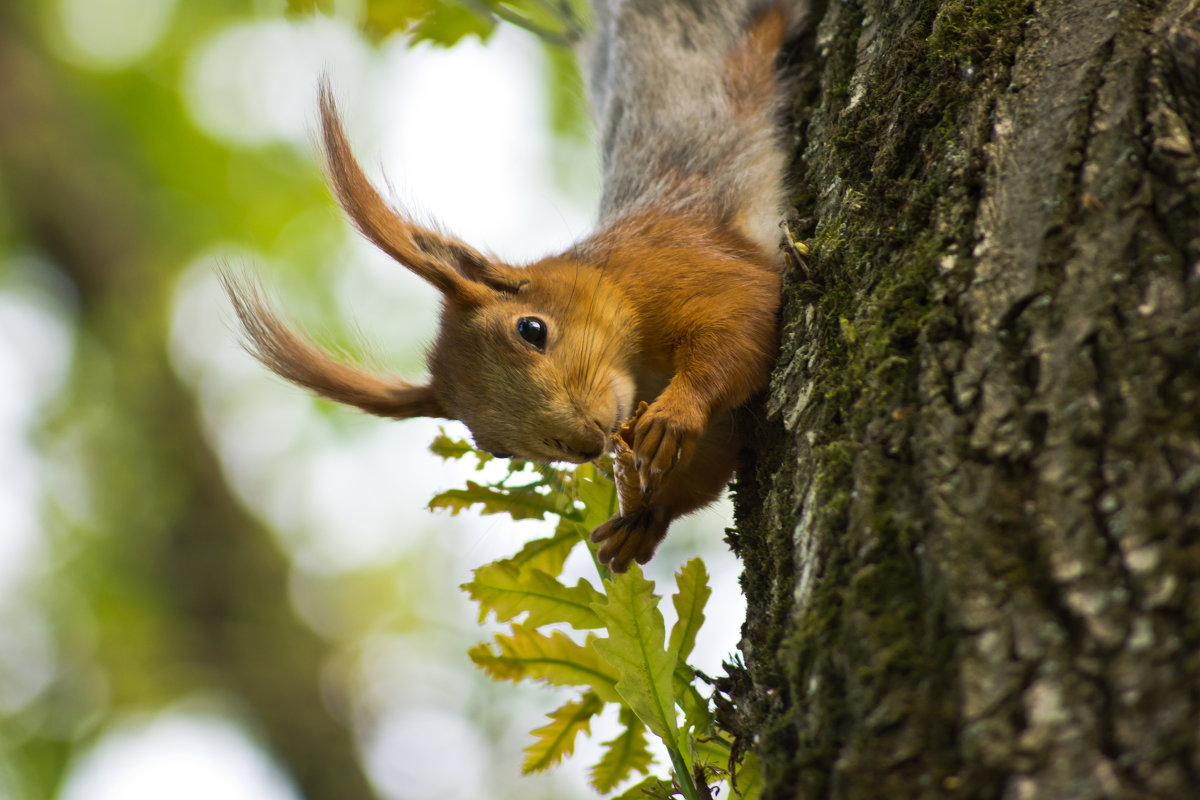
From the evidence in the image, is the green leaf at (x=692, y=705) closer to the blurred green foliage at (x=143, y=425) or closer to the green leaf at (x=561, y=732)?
the green leaf at (x=561, y=732)

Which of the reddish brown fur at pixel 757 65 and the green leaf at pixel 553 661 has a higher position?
the reddish brown fur at pixel 757 65

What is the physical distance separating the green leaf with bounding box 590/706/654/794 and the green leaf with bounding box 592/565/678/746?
0.35 m

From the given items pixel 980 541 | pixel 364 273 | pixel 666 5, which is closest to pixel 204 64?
pixel 364 273

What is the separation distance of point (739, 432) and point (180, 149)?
7152 millimetres

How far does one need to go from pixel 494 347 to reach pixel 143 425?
5295 millimetres

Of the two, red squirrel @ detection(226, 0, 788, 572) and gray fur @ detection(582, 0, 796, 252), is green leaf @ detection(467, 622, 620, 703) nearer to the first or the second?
red squirrel @ detection(226, 0, 788, 572)

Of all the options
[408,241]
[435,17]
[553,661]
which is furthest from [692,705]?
[435,17]

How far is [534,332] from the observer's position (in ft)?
9.01

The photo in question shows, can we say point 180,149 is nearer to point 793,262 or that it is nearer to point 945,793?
point 793,262

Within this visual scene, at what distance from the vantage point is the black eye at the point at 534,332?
108 inches

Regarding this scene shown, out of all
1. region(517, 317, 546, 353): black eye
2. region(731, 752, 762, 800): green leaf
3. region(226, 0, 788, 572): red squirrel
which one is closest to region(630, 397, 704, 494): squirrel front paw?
region(226, 0, 788, 572): red squirrel

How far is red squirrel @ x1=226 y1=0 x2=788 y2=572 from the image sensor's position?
2281 millimetres

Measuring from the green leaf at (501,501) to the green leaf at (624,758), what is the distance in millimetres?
462

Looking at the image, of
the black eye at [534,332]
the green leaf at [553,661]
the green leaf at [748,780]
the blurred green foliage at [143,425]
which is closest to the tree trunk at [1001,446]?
the green leaf at [748,780]
